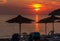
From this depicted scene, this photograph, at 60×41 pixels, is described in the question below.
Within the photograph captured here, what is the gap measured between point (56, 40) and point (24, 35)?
69.0 inches

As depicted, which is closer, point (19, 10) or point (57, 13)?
point (57, 13)

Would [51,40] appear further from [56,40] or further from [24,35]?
[24,35]

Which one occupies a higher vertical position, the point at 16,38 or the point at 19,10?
the point at 19,10

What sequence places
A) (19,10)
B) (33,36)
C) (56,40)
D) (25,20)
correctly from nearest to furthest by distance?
(56,40) < (33,36) < (25,20) < (19,10)

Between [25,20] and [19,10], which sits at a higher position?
[19,10]

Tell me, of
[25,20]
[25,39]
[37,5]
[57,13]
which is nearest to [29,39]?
[25,39]

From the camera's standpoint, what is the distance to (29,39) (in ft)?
37.2

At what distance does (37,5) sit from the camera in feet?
74.5

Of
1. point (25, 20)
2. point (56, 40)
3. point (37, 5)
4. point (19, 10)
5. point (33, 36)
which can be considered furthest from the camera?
point (19, 10)

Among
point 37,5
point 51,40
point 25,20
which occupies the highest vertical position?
point 37,5

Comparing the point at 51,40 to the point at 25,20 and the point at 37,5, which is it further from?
the point at 37,5

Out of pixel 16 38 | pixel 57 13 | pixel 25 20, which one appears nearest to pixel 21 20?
pixel 25 20

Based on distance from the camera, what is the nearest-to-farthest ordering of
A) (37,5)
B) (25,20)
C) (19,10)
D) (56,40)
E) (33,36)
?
1. (56,40)
2. (33,36)
3. (25,20)
4. (37,5)
5. (19,10)

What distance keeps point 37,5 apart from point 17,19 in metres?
8.53
